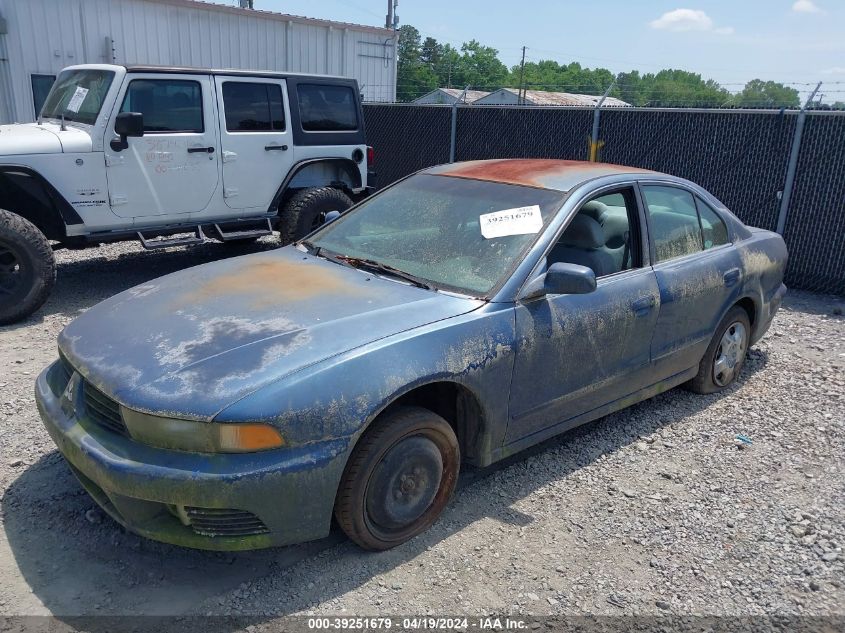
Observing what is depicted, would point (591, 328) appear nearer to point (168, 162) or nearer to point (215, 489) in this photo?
point (215, 489)

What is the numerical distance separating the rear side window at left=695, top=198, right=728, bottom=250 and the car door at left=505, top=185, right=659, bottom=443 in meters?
0.78

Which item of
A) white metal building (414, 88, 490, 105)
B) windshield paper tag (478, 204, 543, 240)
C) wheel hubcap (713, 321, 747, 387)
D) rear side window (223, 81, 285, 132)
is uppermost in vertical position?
white metal building (414, 88, 490, 105)

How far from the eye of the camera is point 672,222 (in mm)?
4465

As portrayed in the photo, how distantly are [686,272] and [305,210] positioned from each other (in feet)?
15.9

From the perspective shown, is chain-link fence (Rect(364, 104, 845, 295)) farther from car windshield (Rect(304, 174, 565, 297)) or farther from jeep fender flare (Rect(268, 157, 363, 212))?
car windshield (Rect(304, 174, 565, 297))

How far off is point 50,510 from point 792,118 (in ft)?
27.7

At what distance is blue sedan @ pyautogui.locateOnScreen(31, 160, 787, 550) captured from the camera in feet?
8.77

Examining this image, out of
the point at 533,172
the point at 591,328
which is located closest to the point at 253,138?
the point at 533,172

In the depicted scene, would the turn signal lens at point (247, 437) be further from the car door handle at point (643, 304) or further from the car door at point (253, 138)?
the car door at point (253, 138)

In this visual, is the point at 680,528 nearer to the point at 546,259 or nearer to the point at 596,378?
the point at 596,378

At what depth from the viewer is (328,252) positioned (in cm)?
405

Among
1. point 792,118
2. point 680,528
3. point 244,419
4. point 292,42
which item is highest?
point 292,42

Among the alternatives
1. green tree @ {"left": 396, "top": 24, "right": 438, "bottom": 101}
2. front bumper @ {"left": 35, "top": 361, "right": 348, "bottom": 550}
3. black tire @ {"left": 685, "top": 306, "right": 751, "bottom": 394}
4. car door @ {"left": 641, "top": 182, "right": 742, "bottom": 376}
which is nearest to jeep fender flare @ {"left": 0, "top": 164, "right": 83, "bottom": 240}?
front bumper @ {"left": 35, "top": 361, "right": 348, "bottom": 550}

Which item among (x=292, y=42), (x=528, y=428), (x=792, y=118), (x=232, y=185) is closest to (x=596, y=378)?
(x=528, y=428)
